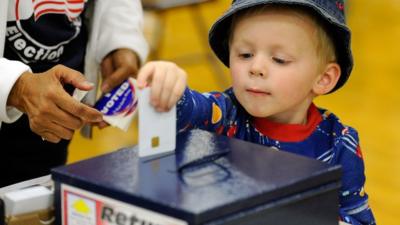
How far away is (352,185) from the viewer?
128cm

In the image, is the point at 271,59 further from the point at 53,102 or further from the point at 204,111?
the point at 53,102

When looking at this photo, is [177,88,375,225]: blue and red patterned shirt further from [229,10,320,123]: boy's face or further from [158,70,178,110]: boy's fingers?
[158,70,178,110]: boy's fingers

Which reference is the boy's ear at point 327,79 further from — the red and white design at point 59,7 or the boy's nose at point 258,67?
the red and white design at point 59,7

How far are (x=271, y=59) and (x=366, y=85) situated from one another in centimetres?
285

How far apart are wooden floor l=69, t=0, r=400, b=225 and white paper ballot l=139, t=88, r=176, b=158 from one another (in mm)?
1894

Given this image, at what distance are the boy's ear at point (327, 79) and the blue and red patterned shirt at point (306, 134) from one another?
47 millimetres

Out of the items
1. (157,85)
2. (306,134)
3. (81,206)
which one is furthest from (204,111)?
(81,206)

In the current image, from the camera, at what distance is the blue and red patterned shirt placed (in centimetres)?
126

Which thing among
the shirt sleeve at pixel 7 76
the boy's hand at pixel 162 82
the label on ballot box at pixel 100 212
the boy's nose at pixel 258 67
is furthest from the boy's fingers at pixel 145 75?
the shirt sleeve at pixel 7 76

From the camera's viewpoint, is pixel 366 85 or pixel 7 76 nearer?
pixel 7 76

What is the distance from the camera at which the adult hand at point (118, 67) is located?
5.70ft

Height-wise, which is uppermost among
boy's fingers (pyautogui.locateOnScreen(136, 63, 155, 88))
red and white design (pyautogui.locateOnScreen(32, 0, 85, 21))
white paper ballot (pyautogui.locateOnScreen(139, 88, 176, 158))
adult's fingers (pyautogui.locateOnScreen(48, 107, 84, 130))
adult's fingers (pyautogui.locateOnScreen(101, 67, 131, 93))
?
boy's fingers (pyautogui.locateOnScreen(136, 63, 155, 88))

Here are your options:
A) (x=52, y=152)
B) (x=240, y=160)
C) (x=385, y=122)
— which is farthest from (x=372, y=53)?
(x=240, y=160)

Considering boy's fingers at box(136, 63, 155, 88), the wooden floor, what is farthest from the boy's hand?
the wooden floor
